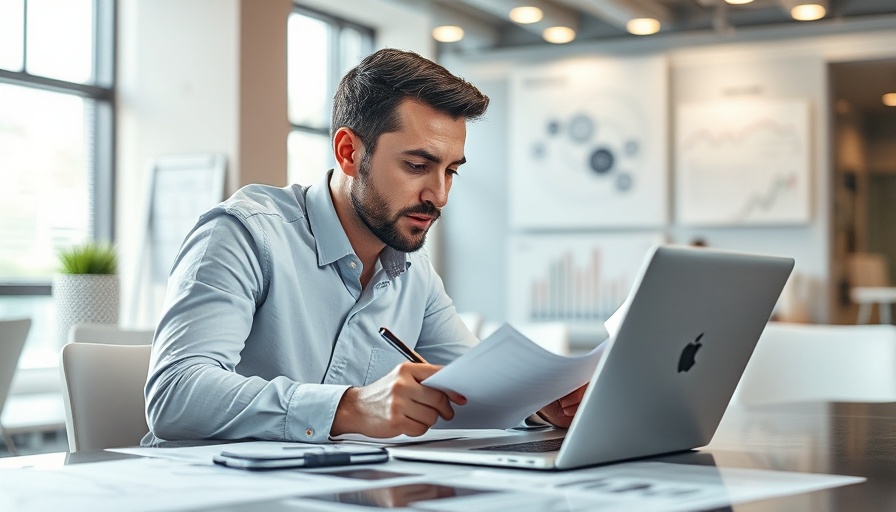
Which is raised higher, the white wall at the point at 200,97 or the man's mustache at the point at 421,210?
the white wall at the point at 200,97

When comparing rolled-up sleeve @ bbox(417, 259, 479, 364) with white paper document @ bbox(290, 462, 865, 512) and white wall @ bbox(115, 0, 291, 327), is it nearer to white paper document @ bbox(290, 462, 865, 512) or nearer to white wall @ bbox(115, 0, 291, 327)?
white paper document @ bbox(290, 462, 865, 512)

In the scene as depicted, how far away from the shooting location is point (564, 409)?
151cm

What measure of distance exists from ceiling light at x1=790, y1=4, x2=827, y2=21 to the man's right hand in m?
5.83

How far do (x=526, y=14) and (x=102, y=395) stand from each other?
541 cm

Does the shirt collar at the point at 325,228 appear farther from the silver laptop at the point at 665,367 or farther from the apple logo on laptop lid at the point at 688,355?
the apple logo on laptop lid at the point at 688,355

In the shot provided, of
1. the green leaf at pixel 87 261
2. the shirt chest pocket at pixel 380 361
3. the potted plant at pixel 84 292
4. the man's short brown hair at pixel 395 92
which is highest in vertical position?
the man's short brown hair at pixel 395 92

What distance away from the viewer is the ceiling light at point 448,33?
7176 mm

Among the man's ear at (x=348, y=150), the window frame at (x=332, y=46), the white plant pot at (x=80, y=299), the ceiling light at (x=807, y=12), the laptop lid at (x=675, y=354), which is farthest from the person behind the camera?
the window frame at (x=332, y=46)

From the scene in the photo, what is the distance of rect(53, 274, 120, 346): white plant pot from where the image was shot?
3.73m

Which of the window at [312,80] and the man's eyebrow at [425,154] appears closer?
the man's eyebrow at [425,154]

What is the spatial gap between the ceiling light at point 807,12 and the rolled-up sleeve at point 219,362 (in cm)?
560

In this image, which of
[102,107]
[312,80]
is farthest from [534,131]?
[102,107]

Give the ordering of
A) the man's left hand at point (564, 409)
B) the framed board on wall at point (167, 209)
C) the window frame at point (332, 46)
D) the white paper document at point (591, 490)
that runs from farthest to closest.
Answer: the window frame at point (332, 46) < the framed board on wall at point (167, 209) < the man's left hand at point (564, 409) < the white paper document at point (591, 490)

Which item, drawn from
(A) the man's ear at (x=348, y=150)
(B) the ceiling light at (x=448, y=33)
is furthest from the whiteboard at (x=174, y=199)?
(A) the man's ear at (x=348, y=150)
